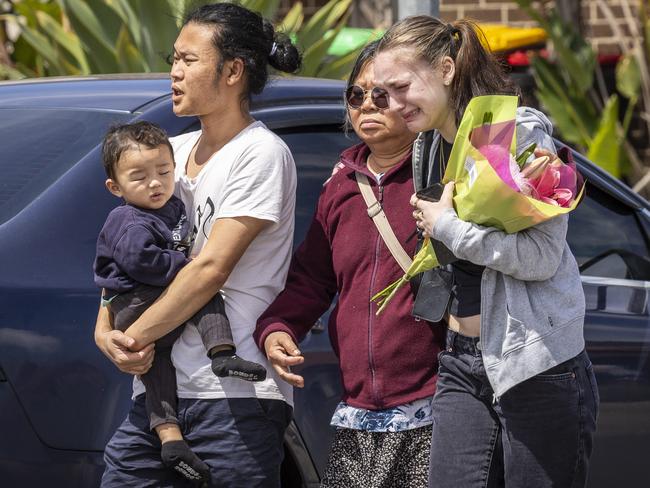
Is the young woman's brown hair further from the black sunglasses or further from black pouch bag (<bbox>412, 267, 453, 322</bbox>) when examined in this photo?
black pouch bag (<bbox>412, 267, 453, 322</bbox>)

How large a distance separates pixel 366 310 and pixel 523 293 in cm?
48

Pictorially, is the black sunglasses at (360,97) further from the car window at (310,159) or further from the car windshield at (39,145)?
the car windshield at (39,145)

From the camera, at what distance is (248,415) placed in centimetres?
298

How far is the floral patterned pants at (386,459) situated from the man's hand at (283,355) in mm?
282

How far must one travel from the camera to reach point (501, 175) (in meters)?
2.64

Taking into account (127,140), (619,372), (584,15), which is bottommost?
(584,15)

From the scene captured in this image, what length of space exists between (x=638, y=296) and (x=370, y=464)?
1.38 metres

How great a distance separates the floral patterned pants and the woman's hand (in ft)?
1.88

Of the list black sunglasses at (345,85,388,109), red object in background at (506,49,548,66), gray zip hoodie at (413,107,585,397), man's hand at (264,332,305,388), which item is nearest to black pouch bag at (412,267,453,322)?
gray zip hoodie at (413,107,585,397)

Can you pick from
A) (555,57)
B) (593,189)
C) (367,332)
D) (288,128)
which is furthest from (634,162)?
(367,332)

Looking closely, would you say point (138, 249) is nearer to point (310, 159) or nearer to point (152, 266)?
point (152, 266)

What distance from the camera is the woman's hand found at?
2.73 m

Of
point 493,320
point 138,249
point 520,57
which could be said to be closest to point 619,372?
point 493,320

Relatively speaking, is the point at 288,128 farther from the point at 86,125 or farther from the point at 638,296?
the point at 638,296
